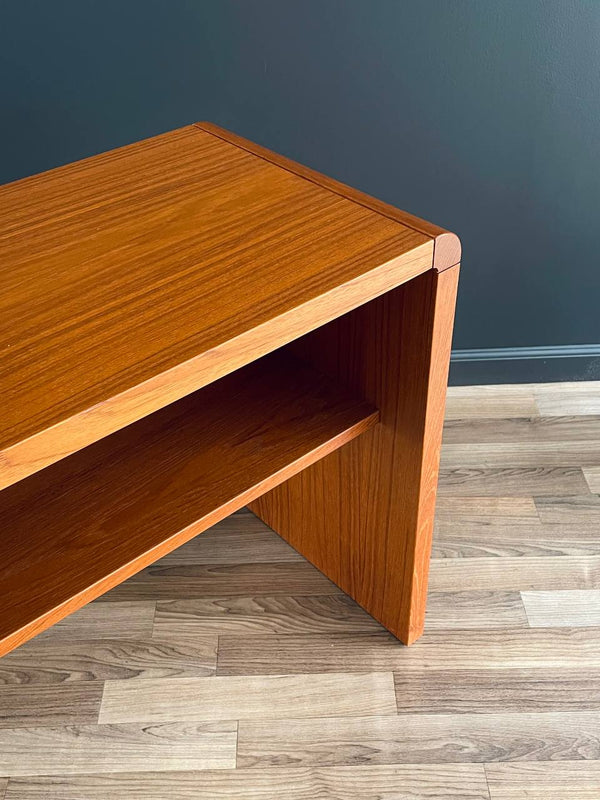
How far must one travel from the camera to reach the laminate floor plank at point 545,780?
1164 mm

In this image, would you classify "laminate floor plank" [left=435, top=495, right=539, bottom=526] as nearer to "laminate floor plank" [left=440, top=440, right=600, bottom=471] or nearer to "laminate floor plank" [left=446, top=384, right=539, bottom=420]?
"laminate floor plank" [left=440, top=440, right=600, bottom=471]

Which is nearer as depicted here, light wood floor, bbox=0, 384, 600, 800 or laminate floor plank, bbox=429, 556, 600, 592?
light wood floor, bbox=0, 384, 600, 800

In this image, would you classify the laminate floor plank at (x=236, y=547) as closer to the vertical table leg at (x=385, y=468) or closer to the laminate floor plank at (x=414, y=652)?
the vertical table leg at (x=385, y=468)

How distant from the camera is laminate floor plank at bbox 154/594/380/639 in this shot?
4.58 ft

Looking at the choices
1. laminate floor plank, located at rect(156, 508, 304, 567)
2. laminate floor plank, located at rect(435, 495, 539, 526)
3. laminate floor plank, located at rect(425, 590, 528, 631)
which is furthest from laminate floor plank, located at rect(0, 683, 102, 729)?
laminate floor plank, located at rect(435, 495, 539, 526)

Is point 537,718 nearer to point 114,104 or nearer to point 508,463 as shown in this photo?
point 508,463

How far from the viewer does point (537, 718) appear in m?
1.25

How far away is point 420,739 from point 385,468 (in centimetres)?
39

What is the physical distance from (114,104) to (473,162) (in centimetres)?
65

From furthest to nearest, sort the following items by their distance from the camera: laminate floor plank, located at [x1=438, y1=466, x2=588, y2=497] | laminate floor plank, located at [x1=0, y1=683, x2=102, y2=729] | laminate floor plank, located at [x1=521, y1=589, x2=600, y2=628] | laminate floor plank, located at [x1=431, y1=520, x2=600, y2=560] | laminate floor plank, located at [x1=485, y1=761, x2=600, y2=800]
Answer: laminate floor plank, located at [x1=438, y1=466, x2=588, y2=497]
laminate floor plank, located at [x1=431, y1=520, x2=600, y2=560]
laminate floor plank, located at [x1=521, y1=589, x2=600, y2=628]
laminate floor plank, located at [x1=0, y1=683, x2=102, y2=729]
laminate floor plank, located at [x1=485, y1=761, x2=600, y2=800]

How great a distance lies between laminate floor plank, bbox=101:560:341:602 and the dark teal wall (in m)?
0.71

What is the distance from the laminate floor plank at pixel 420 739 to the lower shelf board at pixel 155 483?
40 centimetres

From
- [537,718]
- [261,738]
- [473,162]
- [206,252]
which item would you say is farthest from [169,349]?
[473,162]

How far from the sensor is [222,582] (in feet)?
4.85
